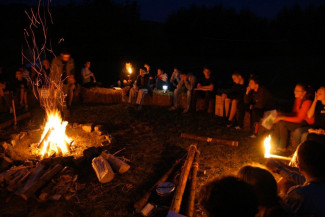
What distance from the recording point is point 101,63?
19.4 meters

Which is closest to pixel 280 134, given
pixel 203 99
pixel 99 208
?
pixel 203 99

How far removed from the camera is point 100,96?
10.7 m

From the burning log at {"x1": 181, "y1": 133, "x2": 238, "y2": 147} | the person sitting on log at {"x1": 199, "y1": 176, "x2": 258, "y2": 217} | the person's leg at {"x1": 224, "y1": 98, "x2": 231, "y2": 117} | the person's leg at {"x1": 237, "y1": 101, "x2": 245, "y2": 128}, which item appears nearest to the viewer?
the person sitting on log at {"x1": 199, "y1": 176, "x2": 258, "y2": 217}

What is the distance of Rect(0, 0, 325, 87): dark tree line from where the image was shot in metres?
17.8

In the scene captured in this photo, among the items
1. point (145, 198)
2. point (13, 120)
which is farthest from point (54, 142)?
point (145, 198)

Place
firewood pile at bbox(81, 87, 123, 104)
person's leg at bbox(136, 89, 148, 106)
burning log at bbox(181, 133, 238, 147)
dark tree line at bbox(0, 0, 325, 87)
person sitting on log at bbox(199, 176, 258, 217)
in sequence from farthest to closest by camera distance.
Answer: dark tree line at bbox(0, 0, 325, 87) < firewood pile at bbox(81, 87, 123, 104) < person's leg at bbox(136, 89, 148, 106) < burning log at bbox(181, 133, 238, 147) < person sitting on log at bbox(199, 176, 258, 217)

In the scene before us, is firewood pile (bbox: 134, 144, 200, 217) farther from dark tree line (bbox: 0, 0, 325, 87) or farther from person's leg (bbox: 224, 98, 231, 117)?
dark tree line (bbox: 0, 0, 325, 87)

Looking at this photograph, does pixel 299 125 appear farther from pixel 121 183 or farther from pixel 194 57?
pixel 194 57

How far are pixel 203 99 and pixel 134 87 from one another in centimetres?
280

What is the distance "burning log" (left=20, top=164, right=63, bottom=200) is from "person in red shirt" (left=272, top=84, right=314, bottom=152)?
4.73 meters

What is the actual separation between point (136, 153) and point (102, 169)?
121 cm

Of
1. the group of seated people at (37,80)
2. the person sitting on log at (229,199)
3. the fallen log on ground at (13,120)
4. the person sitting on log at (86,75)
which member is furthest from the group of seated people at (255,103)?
the person sitting on log at (229,199)

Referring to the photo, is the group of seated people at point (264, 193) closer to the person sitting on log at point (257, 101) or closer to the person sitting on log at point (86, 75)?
the person sitting on log at point (257, 101)

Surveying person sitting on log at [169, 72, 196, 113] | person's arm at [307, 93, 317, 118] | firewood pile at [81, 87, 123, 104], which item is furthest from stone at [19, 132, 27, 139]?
person's arm at [307, 93, 317, 118]
